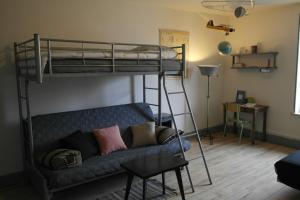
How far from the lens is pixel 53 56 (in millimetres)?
2594

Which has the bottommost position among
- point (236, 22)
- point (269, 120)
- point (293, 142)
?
point (293, 142)

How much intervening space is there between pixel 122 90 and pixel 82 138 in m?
1.20

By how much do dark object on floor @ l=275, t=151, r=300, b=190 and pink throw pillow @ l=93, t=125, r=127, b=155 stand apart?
6.32 feet

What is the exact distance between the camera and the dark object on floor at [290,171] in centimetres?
284

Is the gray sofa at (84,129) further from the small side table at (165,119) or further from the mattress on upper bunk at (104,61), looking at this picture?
the mattress on upper bunk at (104,61)

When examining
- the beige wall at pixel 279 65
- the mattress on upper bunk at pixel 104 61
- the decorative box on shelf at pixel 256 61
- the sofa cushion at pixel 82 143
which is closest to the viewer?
the mattress on upper bunk at pixel 104 61

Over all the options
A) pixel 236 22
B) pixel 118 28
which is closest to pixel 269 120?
pixel 236 22

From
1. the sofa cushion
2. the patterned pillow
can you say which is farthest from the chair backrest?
the patterned pillow

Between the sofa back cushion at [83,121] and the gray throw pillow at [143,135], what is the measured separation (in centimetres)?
11

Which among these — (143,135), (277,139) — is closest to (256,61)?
(277,139)

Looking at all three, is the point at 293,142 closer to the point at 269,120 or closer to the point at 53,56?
the point at 269,120

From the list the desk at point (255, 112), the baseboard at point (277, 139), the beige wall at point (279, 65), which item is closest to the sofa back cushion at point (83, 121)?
the desk at point (255, 112)

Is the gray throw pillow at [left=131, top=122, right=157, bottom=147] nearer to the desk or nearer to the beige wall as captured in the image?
the desk

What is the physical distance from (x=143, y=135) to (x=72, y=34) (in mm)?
1723
